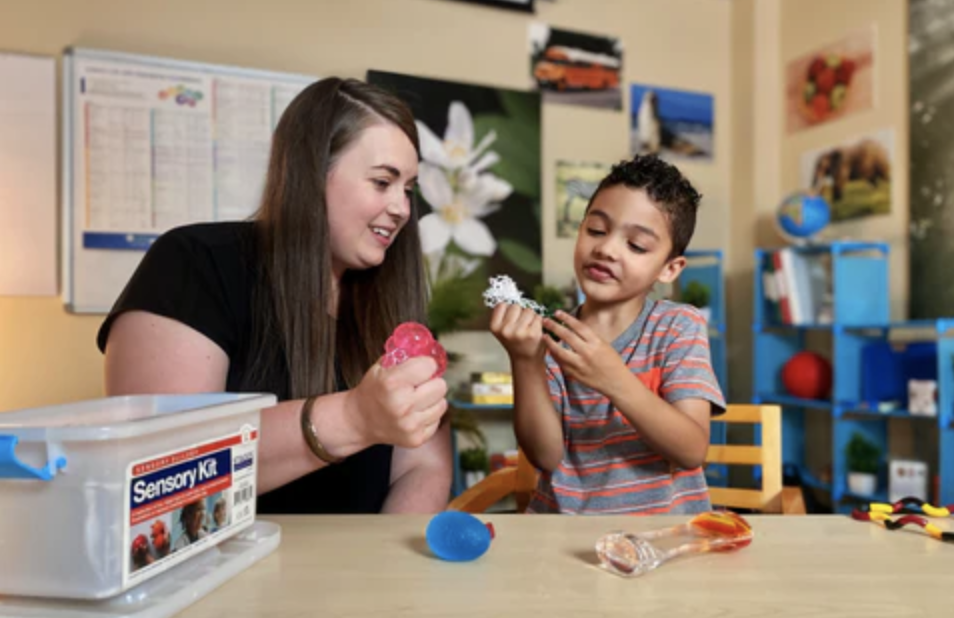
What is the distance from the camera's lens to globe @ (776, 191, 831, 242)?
140 inches

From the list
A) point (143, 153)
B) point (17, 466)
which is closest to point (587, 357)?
point (17, 466)

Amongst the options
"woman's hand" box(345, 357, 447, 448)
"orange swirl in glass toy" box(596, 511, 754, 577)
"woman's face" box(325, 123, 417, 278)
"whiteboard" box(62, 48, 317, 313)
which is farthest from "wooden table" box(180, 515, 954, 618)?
"whiteboard" box(62, 48, 317, 313)

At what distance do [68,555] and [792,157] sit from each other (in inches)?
161

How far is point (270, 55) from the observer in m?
3.41

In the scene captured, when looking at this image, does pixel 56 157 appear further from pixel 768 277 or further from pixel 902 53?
pixel 902 53

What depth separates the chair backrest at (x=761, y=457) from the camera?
1.33 metres

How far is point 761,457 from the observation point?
1.39m

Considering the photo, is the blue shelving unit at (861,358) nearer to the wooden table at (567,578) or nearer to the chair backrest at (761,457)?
the chair backrest at (761,457)

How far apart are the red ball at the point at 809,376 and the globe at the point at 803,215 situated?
0.54m

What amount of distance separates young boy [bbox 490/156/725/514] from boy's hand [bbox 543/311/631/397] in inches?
1.2

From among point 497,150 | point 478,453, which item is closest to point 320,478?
point 478,453

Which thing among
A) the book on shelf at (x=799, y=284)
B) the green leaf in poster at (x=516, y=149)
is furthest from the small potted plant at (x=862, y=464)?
the green leaf in poster at (x=516, y=149)

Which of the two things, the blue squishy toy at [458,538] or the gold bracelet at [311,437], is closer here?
the blue squishy toy at [458,538]

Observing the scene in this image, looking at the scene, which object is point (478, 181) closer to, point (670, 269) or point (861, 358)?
point (861, 358)
